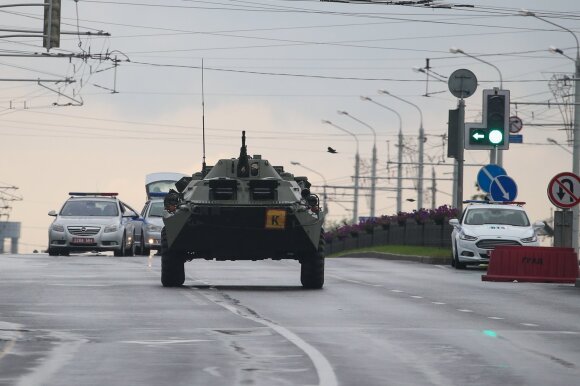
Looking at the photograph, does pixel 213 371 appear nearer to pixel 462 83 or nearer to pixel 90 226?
pixel 90 226

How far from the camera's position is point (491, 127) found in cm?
3897

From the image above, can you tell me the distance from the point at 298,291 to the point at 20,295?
461cm

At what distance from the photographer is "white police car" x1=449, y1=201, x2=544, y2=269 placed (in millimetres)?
40750

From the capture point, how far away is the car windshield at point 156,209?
52.5 meters

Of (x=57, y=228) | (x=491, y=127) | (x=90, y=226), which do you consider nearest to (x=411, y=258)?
(x=90, y=226)

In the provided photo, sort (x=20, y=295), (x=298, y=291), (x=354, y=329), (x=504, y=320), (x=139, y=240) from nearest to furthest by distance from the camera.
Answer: (x=354, y=329) → (x=504, y=320) → (x=20, y=295) → (x=298, y=291) → (x=139, y=240)

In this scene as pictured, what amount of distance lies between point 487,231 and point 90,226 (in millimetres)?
11033

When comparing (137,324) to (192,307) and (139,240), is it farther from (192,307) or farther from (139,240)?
(139,240)

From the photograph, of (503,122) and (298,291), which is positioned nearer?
(298,291)

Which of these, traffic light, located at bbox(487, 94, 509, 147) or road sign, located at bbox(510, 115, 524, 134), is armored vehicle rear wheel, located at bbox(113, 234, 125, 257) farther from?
road sign, located at bbox(510, 115, 524, 134)

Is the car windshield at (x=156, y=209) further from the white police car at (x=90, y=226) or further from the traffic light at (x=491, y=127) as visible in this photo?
the traffic light at (x=491, y=127)

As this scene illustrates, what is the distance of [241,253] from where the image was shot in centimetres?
2848

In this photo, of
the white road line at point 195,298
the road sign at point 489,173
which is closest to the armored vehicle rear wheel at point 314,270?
the white road line at point 195,298

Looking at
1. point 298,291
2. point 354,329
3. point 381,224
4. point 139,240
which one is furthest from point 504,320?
point 381,224
